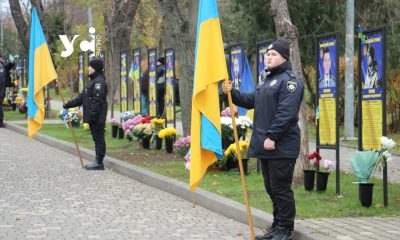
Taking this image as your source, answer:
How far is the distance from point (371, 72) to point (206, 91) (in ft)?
7.63

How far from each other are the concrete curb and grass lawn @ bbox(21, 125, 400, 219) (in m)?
0.21

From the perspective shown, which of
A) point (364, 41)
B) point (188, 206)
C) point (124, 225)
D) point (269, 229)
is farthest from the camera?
point (188, 206)

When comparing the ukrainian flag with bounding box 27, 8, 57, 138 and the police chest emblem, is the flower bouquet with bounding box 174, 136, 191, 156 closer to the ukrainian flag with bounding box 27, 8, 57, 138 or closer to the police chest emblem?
the ukrainian flag with bounding box 27, 8, 57, 138

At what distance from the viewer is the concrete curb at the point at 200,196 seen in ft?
29.8

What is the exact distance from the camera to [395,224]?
28.9ft

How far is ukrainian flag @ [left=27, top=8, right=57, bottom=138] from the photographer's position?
16.6 metres

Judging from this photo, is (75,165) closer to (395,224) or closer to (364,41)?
(364,41)

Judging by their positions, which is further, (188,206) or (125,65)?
(125,65)

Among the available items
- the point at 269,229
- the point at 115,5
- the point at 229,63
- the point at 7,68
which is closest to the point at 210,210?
the point at 269,229

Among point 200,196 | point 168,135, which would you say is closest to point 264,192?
point 200,196

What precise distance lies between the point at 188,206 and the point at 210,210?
444 millimetres

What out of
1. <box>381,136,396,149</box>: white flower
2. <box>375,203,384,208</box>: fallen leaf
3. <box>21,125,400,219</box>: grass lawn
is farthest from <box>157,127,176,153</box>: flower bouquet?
<box>381,136,396,149</box>: white flower

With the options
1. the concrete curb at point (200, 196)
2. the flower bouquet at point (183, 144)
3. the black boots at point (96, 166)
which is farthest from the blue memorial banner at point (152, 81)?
the black boots at point (96, 166)

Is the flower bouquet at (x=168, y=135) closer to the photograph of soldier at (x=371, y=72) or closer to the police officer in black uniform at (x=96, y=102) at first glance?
the police officer in black uniform at (x=96, y=102)
